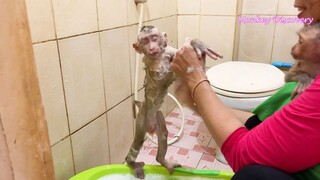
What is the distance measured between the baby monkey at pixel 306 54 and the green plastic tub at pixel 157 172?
371 mm

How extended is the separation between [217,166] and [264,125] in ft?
2.58

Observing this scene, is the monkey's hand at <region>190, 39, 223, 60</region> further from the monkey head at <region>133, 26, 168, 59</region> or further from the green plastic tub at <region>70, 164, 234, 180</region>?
the green plastic tub at <region>70, 164, 234, 180</region>

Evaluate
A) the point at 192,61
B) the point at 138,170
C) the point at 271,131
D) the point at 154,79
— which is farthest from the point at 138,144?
the point at 271,131

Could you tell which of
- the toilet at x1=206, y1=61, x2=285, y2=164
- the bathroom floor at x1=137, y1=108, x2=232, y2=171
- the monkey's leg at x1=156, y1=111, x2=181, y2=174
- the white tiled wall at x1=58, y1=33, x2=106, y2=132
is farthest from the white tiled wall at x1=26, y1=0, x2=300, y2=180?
the toilet at x1=206, y1=61, x2=285, y2=164

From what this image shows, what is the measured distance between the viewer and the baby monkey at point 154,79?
29.0 inches

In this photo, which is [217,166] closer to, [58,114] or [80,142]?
[80,142]

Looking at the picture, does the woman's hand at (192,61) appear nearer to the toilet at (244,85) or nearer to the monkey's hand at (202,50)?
the monkey's hand at (202,50)

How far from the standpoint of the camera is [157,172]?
100 cm

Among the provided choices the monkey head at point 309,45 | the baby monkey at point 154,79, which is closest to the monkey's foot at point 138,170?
the baby monkey at point 154,79

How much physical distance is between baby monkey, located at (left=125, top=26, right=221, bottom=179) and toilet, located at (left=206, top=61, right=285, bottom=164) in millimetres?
385

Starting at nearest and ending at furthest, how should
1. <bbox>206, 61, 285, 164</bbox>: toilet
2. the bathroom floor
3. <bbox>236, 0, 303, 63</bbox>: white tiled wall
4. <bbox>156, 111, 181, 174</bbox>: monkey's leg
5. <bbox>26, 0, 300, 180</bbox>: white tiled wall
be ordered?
<bbox>26, 0, 300, 180</bbox>: white tiled wall
<bbox>156, 111, 181, 174</bbox>: monkey's leg
<bbox>206, 61, 285, 164</bbox>: toilet
the bathroom floor
<bbox>236, 0, 303, 63</bbox>: white tiled wall

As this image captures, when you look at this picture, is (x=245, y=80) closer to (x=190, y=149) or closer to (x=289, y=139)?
(x=190, y=149)

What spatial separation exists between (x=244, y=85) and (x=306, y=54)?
0.52 meters

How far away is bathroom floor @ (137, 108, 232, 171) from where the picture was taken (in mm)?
1367
